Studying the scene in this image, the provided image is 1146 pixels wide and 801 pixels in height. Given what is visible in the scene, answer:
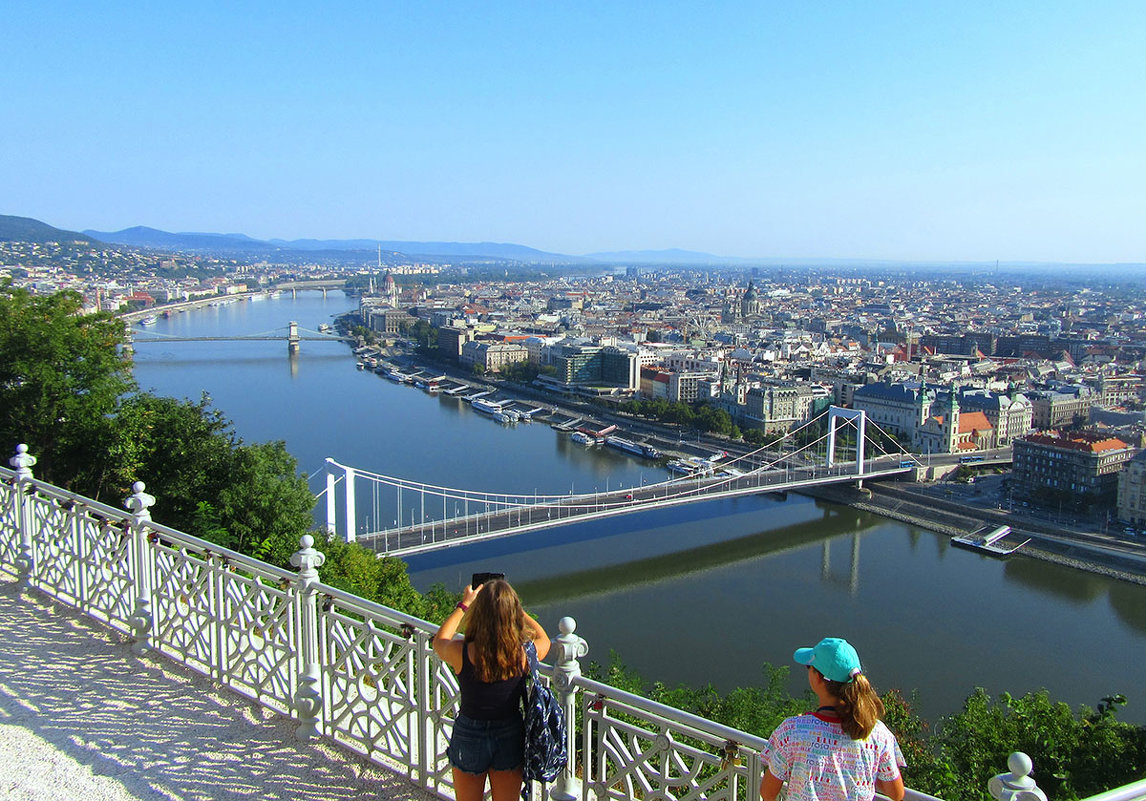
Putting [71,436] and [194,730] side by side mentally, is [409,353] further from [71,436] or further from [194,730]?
[194,730]

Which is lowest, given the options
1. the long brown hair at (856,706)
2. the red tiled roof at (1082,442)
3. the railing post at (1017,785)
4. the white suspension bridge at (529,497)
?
the white suspension bridge at (529,497)

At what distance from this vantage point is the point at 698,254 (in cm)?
17388

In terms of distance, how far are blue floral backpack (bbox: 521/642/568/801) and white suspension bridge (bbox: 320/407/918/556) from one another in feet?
16.1

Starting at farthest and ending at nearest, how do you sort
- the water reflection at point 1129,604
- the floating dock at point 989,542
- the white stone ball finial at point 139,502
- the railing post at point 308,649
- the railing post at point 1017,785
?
1. the floating dock at point 989,542
2. the water reflection at point 1129,604
3. the white stone ball finial at point 139,502
4. the railing post at point 308,649
5. the railing post at point 1017,785

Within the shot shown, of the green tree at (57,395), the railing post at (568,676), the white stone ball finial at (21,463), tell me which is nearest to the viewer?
the railing post at (568,676)

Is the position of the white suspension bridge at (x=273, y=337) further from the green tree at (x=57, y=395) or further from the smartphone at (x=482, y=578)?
the smartphone at (x=482, y=578)

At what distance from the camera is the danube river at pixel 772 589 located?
524cm

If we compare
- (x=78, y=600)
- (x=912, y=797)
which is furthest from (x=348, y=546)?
(x=912, y=797)

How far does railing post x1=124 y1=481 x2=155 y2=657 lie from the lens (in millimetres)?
1473

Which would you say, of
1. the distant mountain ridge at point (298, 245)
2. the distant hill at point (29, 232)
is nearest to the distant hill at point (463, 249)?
the distant mountain ridge at point (298, 245)

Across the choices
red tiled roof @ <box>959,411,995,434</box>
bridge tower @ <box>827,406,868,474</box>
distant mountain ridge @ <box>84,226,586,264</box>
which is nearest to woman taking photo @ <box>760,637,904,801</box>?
bridge tower @ <box>827,406,868,474</box>

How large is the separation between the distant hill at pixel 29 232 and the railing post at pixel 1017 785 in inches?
2036

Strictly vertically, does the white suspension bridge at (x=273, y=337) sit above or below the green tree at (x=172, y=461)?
below

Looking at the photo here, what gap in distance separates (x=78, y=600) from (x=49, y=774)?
1.86 ft
